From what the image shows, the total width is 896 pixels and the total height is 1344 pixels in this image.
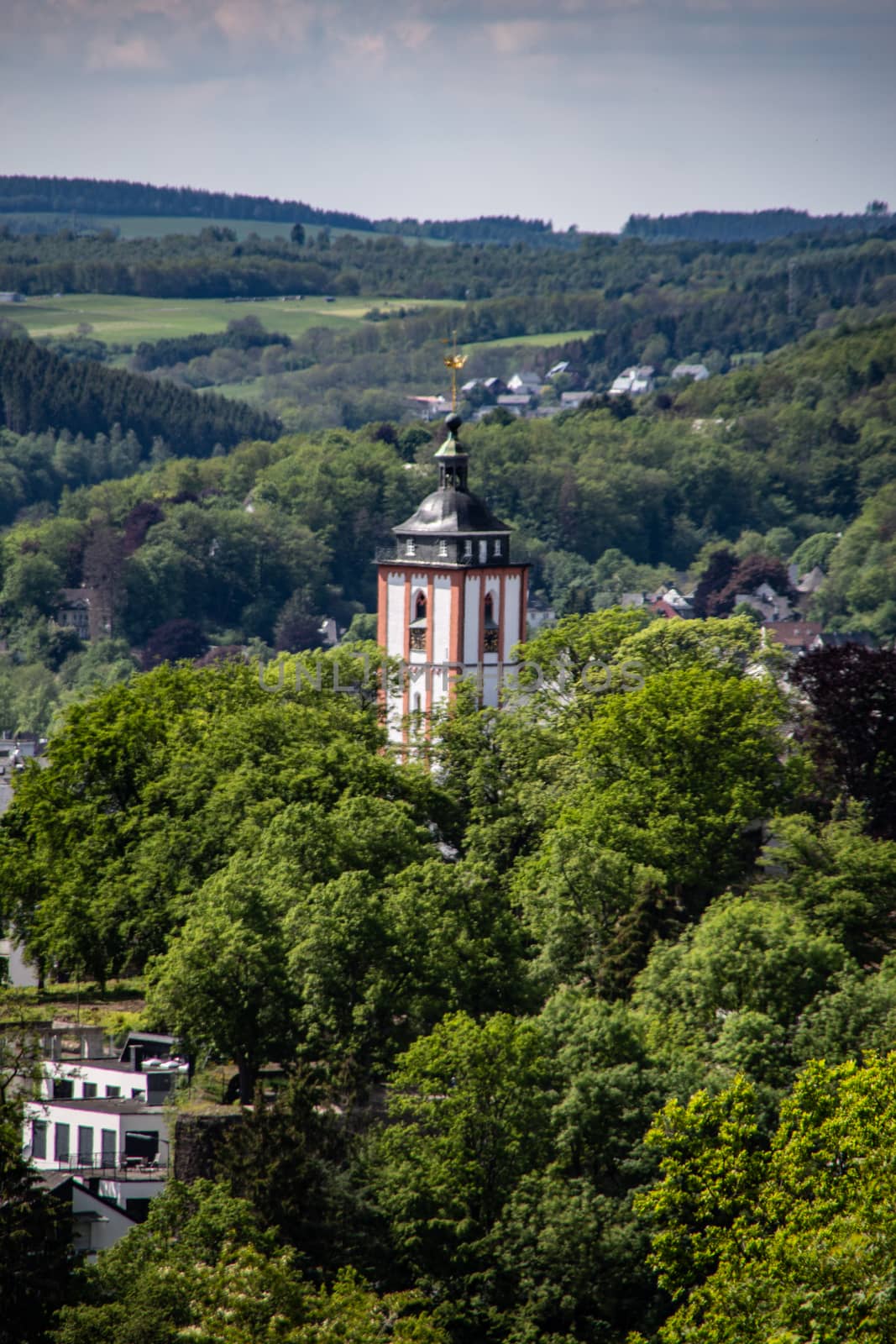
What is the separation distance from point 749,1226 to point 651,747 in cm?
2715

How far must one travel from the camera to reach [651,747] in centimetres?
7581

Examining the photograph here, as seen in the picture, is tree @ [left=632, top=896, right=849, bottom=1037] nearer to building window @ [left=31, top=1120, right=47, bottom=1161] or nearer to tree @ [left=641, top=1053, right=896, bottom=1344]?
tree @ [left=641, top=1053, right=896, bottom=1344]

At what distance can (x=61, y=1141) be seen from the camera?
A: 200 ft

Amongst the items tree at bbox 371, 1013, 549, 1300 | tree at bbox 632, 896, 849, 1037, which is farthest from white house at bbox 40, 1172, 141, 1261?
tree at bbox 632, 896, 849, 1037

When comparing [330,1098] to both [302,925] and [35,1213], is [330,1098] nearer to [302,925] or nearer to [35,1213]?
[302,925]

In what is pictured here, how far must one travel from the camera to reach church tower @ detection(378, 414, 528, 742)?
309ft

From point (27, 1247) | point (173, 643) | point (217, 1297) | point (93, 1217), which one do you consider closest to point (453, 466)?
point (93, 1217)

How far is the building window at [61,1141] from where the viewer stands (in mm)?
60781

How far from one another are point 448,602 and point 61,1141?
1430 inches

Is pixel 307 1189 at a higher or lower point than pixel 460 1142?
lower

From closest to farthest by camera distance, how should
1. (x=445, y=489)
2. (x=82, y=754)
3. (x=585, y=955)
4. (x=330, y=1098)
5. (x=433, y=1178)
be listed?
(x=433, y=1178) < (x=330, y=1098) < (x=585, y=955) < (x=82, y=754) < (x=445, y=489)

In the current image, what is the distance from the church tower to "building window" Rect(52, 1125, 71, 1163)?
3297 cm

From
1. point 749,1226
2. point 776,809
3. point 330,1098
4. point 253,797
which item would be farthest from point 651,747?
point 749,1226

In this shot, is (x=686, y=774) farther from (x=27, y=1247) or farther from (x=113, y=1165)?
(x=27, y=1247)
